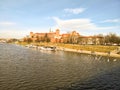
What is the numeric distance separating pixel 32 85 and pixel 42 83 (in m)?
2.17

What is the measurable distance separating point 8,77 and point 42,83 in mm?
7936

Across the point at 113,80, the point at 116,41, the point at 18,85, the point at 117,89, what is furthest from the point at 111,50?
the point at 18,85

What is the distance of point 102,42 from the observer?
162375mm

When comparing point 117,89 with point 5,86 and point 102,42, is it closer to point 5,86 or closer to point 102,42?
point 5,86

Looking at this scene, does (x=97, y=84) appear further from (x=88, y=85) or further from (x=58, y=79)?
(x=58, y=79)

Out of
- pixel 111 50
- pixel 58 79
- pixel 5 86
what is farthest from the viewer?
pixel 111 50

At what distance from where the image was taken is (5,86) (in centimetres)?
2759

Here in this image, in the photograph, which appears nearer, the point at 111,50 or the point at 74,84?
the point at 74,84

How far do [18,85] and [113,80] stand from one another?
62.7 feet

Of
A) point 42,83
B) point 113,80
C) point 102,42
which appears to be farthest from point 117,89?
point 102,42

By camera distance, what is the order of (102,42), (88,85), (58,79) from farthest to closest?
(102,42), (58,79), (88,85)

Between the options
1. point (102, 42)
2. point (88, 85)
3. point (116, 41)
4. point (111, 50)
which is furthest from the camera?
point (102, 42)

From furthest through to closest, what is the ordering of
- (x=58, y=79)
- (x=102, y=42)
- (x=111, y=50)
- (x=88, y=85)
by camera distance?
(x=102, y=42)
(x=111, y=50)
(x=58, y=79)
(x=88, y=85)

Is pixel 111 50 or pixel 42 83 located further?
pixel 111 50
